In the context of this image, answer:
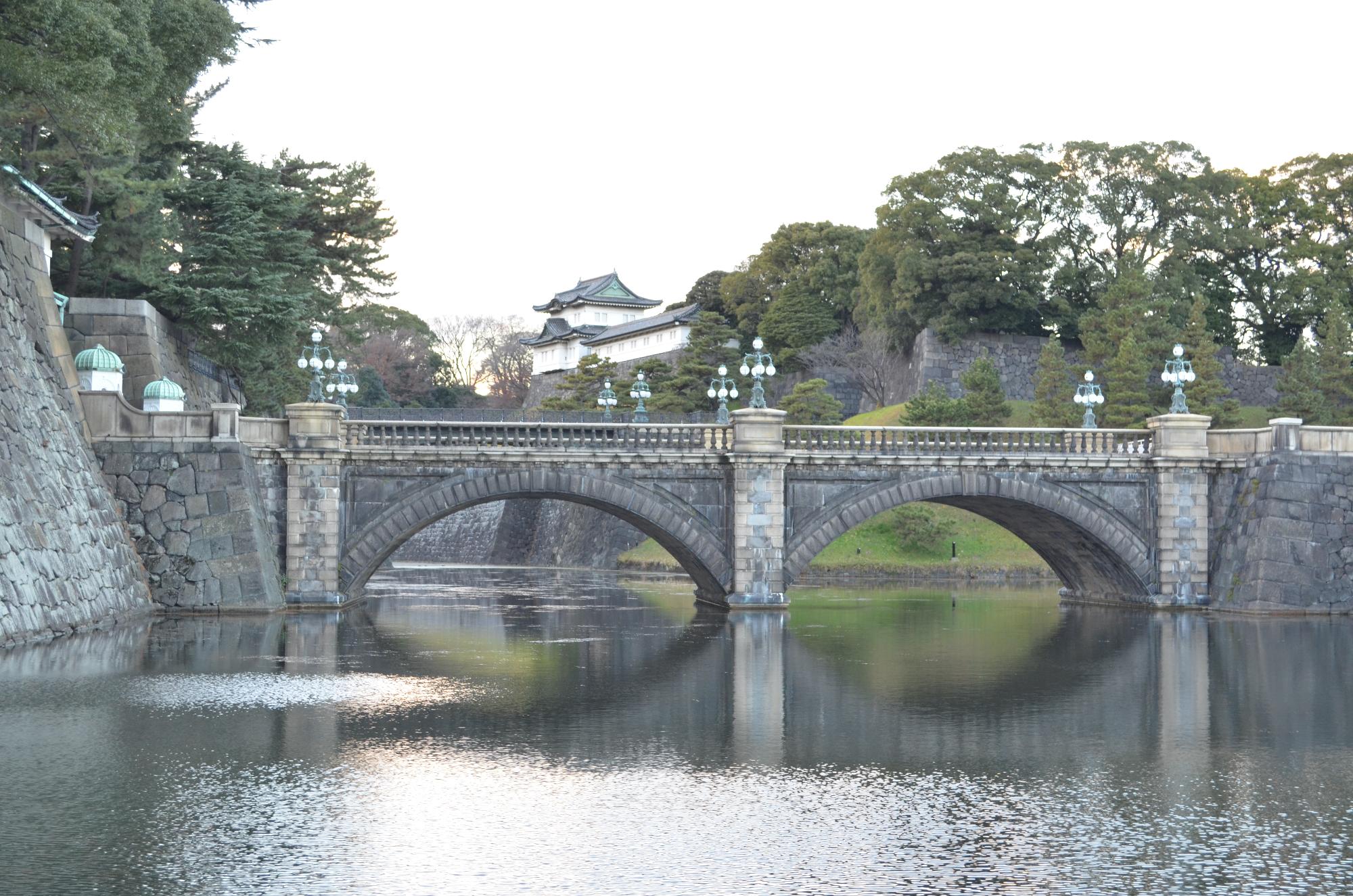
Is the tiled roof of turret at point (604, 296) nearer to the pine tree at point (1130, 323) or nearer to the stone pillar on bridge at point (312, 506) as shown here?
the pine tree at point (1130, 323)

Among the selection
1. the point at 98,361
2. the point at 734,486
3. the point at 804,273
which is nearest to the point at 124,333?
the point at 98,361

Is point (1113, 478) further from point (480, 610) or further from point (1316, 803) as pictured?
point (1316, 803)

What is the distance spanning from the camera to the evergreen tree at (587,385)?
263 feet

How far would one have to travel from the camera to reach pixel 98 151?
113 feet

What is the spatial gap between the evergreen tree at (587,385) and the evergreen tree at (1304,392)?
3509 cm

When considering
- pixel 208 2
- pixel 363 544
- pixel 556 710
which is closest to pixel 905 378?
pixel 363 544

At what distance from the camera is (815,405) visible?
72750 mm

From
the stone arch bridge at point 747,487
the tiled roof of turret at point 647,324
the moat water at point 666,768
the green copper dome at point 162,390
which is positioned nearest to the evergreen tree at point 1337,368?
the stone arch bridge at point 747,487

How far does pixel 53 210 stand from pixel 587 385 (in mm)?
48220

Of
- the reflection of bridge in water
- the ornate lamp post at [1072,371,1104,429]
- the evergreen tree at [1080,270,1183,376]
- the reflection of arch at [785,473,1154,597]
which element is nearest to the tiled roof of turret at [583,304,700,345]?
the evergreen tree at [1080,270,1183,376]

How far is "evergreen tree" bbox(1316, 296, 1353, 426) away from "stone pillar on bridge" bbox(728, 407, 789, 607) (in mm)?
35184

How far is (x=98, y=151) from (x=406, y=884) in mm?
28051

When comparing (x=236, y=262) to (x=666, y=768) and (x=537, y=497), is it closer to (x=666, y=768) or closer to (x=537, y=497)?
(x=537, y=497)

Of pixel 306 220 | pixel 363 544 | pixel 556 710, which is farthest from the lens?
pixel 306 220
